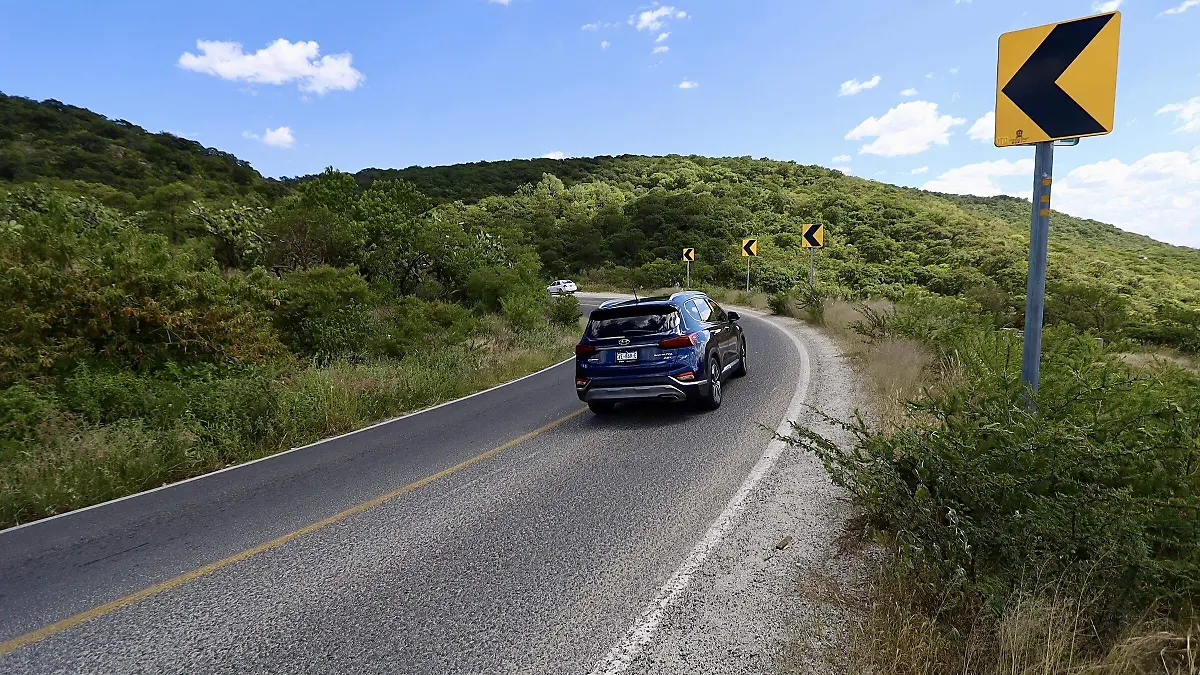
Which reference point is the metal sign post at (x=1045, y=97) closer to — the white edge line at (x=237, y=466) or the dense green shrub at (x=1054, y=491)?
the dense green shrub at (x=1054, y=491)

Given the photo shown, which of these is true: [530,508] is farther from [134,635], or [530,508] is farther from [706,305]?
[706,305]

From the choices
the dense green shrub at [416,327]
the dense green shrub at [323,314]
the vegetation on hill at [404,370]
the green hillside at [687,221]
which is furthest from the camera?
the green hillside at [687,221]

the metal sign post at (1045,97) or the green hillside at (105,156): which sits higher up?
the green hillside at (105,156)

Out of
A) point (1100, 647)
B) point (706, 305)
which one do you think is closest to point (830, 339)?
point (706, 305)

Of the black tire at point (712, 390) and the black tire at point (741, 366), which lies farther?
the black tire at point (741, 366)

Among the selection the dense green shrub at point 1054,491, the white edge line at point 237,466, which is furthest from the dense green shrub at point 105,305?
the dense green shrub at point 1054,491

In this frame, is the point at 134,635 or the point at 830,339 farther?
the point at 830,339

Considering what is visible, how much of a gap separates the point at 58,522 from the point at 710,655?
617 centimetres

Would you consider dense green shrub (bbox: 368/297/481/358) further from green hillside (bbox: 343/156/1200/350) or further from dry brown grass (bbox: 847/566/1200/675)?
dry brown grass (bbox: 847/566/1200/675)

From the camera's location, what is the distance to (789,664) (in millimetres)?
2656

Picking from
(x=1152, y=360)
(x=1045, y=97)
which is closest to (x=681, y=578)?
(x=1045, y=97)

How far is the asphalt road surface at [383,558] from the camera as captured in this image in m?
3.13

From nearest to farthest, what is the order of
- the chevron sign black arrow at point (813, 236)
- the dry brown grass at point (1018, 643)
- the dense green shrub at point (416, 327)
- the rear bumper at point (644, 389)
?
1. the dry brown grass at point (1018, 643)
2. the rear bumper at point (644, 389)
3. the dense green shrub at point (416, 327)
4. the chevron sign black arrow at point (813, 236)

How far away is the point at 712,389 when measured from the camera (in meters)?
8.09
